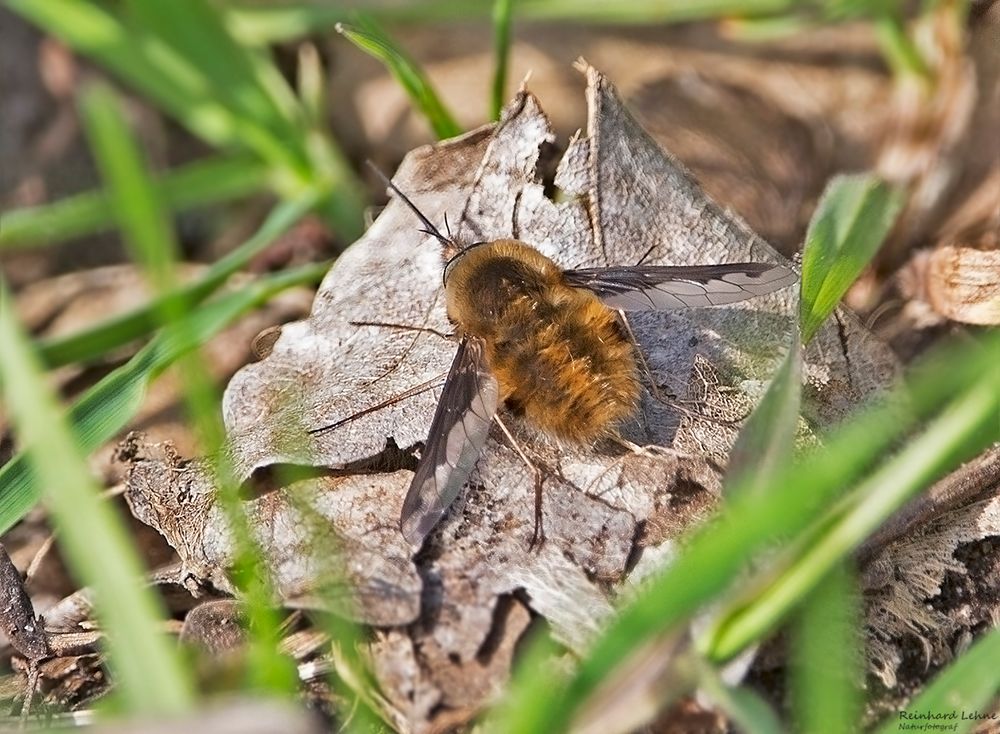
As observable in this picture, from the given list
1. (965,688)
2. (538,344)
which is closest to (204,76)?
(538,344)

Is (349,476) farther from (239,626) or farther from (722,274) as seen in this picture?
(722,274)

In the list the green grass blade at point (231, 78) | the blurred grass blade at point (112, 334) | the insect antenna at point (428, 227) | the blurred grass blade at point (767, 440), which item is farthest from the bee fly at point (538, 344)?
the green grass blade at point (231, 78)

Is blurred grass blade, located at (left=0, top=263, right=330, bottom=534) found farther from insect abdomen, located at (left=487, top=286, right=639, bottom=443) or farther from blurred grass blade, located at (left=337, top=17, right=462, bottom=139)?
insect abdomen, located at (left=487, top=286, right=639, bottom=443)

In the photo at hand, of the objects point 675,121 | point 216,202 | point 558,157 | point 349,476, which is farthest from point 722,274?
point 216,202

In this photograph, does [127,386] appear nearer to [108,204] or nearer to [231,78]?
[108,204]

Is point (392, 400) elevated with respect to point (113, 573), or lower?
lower

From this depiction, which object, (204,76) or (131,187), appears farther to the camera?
(204,76)

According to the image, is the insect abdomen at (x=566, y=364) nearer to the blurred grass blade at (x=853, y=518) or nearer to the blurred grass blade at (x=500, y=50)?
the blurred grass blade at (x=853, y=518)
